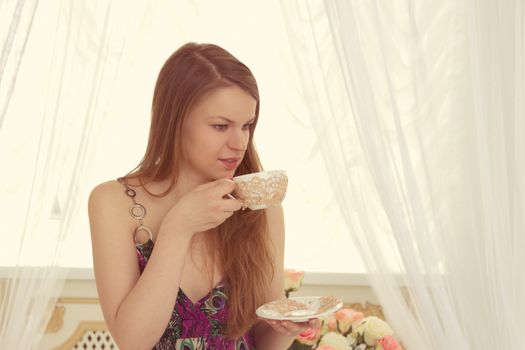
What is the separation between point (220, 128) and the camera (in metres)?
1.57

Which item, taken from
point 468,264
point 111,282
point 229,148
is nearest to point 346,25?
point 229,148

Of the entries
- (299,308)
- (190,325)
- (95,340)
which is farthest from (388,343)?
(95,340)

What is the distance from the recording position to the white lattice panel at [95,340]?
2.79m

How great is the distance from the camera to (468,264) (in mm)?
1386

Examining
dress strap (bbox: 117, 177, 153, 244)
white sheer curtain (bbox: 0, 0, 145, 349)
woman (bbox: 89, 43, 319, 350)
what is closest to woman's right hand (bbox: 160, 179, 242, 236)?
woman (bbox: 89, 43, 319, 350)

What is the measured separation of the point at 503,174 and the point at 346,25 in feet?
1.31

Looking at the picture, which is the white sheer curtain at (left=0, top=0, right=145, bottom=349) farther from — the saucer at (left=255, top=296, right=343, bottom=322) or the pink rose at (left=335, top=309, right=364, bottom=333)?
the pink rose at (left=335, top=309, right=364, bottom=333)

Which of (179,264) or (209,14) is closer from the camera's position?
(179,264)

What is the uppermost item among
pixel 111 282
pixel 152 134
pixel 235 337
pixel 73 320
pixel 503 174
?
pixel 152 134

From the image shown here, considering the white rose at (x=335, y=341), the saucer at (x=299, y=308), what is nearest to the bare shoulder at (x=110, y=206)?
the saucer at (x=299, y=308)

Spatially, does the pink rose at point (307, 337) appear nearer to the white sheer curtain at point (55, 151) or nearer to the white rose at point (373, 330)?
the white rose at point (373, 330)

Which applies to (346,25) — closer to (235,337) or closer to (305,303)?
(305,303)

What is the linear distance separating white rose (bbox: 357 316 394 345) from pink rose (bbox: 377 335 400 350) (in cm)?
1

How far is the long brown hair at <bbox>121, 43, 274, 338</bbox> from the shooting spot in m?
1.60
